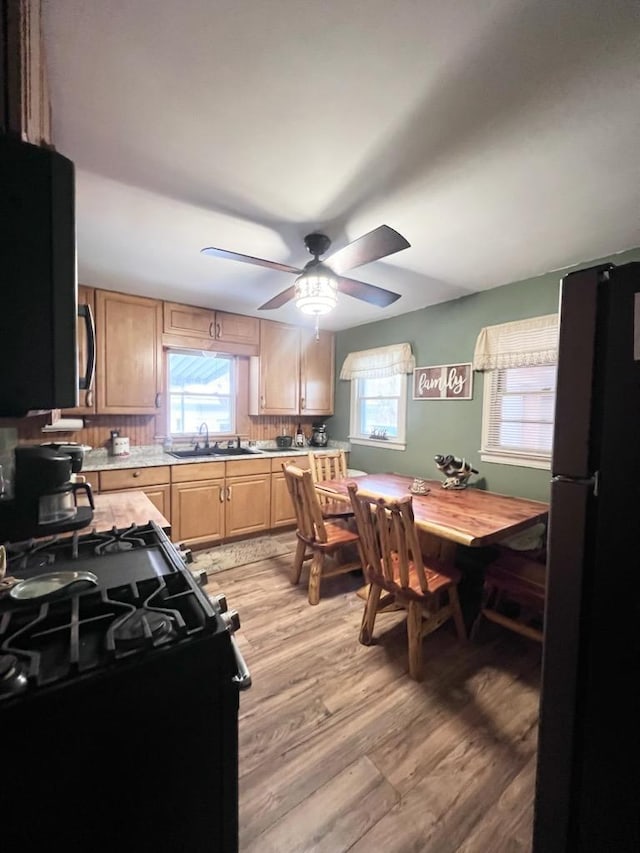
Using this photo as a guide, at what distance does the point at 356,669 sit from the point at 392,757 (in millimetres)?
480

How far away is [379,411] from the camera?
13.3 ft

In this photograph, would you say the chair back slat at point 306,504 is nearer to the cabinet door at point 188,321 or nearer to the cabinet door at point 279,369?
the cabinet door at point 279,369

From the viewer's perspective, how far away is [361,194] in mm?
1642

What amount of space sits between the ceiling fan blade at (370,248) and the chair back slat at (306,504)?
1.31 m

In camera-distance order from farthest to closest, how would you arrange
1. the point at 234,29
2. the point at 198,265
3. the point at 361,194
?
the point at 198,265 < the point at 361,194 < the point at 234,29

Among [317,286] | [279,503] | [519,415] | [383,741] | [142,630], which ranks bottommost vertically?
[383,741]

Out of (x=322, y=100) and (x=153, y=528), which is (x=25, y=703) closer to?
(x=153, y=528)

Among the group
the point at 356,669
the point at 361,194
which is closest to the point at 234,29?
the point at 361,194

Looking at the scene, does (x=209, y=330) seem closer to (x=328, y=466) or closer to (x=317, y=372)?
(x=317, y=372)

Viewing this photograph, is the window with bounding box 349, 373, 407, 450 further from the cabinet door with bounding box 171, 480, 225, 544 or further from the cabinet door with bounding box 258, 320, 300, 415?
the cabinet door with bounding box 171, 480, 225, 544

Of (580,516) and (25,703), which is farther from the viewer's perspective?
(580,516)

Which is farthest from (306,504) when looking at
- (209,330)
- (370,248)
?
(209,330)

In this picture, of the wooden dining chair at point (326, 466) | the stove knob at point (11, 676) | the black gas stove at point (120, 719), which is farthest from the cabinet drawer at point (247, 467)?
the stove knob at point (11, 676)

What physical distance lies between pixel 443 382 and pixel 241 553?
251 cm
